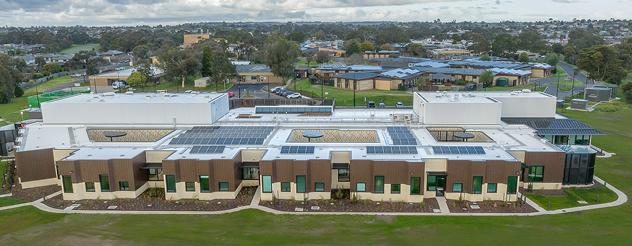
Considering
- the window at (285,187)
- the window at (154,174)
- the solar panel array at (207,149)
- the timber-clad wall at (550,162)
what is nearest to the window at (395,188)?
the window at (285,187)

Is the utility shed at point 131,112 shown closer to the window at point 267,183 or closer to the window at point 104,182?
the window at point 104,182

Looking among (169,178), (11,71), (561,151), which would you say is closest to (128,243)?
(169,178)

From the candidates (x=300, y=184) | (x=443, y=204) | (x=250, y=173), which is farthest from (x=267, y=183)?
(x=443, y=204)

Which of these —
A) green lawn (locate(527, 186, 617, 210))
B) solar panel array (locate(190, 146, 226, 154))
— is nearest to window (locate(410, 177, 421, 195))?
green lawn (locate(527, 186, 617, 210))

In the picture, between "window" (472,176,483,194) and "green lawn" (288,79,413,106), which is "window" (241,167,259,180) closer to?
"window" (472,176,483,194)

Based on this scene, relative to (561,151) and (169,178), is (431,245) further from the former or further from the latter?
(169,178)

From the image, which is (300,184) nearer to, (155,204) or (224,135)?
(155,204)
